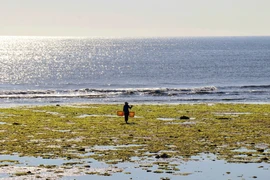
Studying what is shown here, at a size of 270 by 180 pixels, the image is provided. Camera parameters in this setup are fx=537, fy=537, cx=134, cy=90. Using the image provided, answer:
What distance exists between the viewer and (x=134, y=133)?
47625mm

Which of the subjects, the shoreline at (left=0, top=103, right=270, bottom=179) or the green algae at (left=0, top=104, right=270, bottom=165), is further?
the green algae at (left=0, top=104, right=270, bottom=165)

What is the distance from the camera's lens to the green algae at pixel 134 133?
125 ft

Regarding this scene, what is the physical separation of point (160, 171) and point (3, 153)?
12238 millimetres

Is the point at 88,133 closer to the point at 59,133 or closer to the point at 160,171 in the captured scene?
the point at 59,133

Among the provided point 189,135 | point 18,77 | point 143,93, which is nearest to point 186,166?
point 189,135

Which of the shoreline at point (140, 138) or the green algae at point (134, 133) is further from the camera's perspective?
the green algae at point (134, 133)

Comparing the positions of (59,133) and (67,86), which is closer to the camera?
(59,133)

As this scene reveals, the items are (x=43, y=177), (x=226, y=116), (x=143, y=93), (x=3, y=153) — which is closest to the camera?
(x=43, y=177)

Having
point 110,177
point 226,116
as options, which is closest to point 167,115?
point 226,116

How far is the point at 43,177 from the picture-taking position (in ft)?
99.1

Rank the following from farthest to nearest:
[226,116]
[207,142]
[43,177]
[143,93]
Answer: [143,93] → [226,116] → [207,142] → [43,177]

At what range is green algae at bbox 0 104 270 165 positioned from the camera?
3809 centimetres

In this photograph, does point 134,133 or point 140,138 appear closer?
point 140,138

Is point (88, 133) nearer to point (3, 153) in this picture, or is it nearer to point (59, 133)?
point (59, 133)
